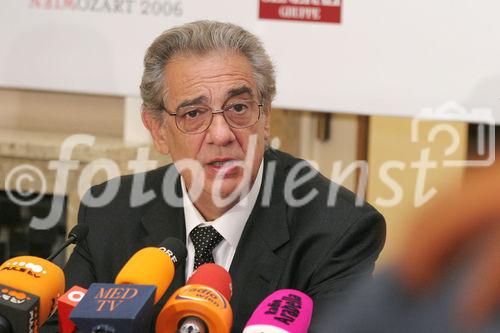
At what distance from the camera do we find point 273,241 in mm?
2000

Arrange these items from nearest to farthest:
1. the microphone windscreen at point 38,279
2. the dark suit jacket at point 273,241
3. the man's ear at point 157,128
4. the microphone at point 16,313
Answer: the microphone at point 16,313 → the microphone windscreen at point 38,279 → the dark suit jacket at point 273,241 → the man's ear at point 157,128

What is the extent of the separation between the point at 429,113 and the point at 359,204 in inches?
30.3

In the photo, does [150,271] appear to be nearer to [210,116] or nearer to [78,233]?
[78,233]

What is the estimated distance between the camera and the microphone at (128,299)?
1.09 m

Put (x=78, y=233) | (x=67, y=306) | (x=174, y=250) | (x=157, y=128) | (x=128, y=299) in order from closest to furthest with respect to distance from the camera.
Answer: (x=128, y=299) → (x=67, y=306) → (x=174, y=250) → (x=78, y=233) → (x=157, y=128)

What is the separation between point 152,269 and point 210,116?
0.77 m

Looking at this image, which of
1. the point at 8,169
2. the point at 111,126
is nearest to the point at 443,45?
the point at 111,126

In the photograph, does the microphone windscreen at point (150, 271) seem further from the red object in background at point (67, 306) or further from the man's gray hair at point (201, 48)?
the man's gray hair at point (201, 48)

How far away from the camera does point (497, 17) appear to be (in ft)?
8.44

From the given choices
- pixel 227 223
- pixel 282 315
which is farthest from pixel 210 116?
pixel 282 315

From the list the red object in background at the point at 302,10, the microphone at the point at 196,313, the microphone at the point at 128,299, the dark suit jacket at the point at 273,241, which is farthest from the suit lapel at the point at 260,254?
the red object in background at the point at 302,10

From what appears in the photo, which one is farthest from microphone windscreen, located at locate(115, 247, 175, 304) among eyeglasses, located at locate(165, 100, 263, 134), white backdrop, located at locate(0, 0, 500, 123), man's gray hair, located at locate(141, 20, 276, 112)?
white backdrop, located at locate(0, 0, 500, 123)

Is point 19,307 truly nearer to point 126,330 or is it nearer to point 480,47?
point 126,330

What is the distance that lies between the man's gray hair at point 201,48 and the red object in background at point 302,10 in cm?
72
